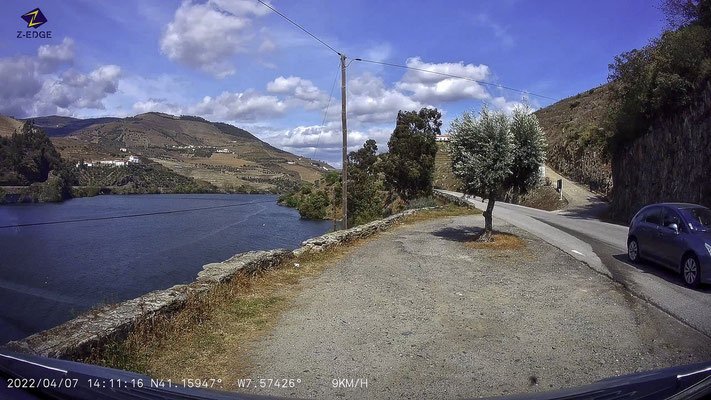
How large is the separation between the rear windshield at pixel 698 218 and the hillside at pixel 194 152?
31.3 metres

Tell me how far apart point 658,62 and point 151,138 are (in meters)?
124

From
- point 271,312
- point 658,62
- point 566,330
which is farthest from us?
point 658,62

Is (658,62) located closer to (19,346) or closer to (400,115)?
(400,115)

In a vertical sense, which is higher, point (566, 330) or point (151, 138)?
point (151, 138)

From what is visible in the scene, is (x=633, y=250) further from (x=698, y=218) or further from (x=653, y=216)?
(x=698, y=218)

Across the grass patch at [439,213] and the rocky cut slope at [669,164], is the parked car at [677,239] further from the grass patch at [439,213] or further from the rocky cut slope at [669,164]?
the grass patch at [439,213]

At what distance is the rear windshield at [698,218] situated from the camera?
9789mm

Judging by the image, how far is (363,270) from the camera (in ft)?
38.4

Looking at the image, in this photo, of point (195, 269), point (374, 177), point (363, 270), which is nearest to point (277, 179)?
point (374, 177)

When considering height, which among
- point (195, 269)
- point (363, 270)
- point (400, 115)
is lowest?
point (195, 269)

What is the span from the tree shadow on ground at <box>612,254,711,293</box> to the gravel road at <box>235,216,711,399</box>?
52.7 inches

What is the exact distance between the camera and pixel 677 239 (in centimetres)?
1000

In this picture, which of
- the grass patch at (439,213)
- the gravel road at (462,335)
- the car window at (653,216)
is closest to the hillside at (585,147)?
the grass patch at (439,213)

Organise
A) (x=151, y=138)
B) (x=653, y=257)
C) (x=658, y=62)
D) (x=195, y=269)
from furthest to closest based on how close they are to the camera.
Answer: (x=151, y=138), (x=658, y=62), (x=195, y=269), (x=653, y=257)
